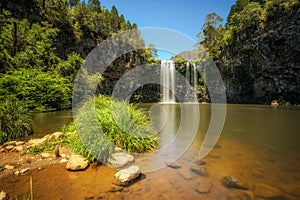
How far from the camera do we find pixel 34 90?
14.4 m

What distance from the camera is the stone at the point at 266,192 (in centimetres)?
273

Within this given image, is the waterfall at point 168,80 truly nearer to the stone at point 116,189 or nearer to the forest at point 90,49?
the forest at point 90,49

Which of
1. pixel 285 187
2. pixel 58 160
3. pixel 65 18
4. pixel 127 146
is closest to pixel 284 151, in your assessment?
pixel 285 187

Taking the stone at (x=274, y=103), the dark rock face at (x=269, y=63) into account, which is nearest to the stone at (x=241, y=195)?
the dark rock face at (x=269, y=63)

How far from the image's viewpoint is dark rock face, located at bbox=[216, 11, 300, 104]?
22197 mm

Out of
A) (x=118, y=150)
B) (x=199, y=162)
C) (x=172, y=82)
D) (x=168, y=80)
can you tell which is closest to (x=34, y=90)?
(x=118, y=150)

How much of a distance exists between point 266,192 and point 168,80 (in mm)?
39765

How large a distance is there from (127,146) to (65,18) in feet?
99.8

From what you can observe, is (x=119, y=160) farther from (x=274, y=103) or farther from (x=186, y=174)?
(x=274, y=103)

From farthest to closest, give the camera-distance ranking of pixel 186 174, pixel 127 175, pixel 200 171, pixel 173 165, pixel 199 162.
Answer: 1. pixel 199 162
2. pixel 173 165
3. pixel 200 171
4. pixel 186 174
5. pixel 127 175

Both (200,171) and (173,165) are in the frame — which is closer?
(200,171)

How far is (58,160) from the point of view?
13.3ft

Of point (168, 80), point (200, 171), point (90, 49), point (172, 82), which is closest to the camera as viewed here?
point (200, 171)

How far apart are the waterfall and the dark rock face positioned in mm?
14286
